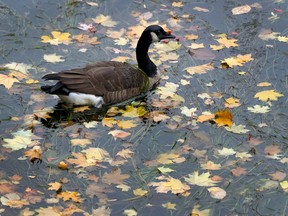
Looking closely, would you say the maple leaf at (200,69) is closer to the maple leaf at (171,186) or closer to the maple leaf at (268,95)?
the maple leaf at (268,95)

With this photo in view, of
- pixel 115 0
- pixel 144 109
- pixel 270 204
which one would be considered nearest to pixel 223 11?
pixel 115 0

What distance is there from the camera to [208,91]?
10523 mm

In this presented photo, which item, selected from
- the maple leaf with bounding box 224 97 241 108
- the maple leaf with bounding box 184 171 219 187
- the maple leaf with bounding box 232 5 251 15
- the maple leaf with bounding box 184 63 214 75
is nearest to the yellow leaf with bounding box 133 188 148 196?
the maple leaf with bounding box 184 171 219 187

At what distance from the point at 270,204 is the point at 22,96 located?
12.9 ft

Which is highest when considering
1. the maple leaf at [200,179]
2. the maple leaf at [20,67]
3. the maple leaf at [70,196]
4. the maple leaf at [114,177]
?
the maple leaf at [20,67]

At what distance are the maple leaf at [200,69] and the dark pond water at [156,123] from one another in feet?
0.26

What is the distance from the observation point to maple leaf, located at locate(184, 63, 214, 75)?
1103 cm

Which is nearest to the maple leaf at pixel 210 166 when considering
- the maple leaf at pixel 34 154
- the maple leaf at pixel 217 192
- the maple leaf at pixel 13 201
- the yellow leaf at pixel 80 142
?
the maple leaf at pixel 217 192

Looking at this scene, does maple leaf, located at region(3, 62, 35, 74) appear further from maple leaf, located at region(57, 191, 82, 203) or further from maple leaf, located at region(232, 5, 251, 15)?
maple leaf, located at region(232, 5, 251, 15)

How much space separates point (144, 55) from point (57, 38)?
1.73 m

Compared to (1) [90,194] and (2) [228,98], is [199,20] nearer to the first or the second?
(2) [228,98]

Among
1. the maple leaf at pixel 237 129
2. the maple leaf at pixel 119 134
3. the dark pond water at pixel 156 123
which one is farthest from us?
the maple leaf at pixel 237 129

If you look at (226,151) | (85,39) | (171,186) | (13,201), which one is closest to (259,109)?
(226,151)

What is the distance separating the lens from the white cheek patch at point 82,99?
9.86 meters
